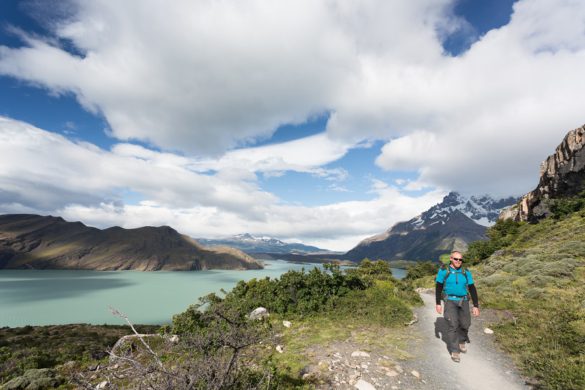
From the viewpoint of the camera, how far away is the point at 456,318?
33.5 ft

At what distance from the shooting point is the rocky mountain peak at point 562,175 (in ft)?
186

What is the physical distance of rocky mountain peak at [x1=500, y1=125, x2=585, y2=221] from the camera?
186 ft

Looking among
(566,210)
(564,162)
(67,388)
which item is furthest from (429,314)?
(564,162)

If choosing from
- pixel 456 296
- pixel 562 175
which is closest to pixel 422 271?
pixel 562 175

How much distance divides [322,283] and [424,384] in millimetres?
11930

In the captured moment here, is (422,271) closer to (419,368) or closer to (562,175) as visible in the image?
(562,175)

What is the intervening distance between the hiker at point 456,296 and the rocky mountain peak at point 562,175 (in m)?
62.5

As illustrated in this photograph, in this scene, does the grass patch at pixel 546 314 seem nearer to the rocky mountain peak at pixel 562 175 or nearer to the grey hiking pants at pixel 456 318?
the grey hiking pants at pixel 456 318

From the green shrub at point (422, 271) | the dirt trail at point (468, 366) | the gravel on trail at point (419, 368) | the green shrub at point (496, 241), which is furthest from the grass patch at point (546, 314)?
the green shrub at point (422, 271)

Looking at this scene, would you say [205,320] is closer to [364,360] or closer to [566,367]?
[364,360]

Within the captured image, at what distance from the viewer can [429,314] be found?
17.8 meters

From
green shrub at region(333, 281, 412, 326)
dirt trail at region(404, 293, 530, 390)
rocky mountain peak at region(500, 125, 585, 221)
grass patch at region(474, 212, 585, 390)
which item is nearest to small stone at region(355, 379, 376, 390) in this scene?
dirt trail at region(404, 293, 530, 390)

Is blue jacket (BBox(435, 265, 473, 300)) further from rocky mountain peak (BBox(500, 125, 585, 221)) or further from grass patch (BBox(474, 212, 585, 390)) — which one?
rocky mountain peak (BBox(500, 125, 585, 221))

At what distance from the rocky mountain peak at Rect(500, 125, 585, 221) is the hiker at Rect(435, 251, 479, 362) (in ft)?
205
